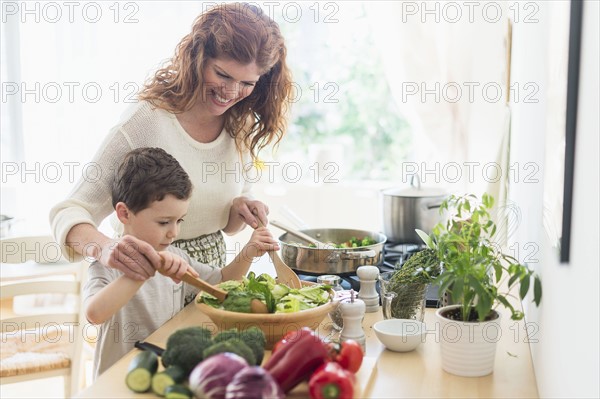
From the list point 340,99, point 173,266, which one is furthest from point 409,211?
point 340,99

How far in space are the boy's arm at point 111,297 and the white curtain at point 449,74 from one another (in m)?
2.23

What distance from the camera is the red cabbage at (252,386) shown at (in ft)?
3.15

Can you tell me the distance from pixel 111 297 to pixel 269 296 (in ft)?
1.03

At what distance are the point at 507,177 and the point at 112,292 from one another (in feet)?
5.22

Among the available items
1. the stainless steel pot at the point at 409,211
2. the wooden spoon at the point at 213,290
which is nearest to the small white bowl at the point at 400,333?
the wooden spoon at the point at 213,290

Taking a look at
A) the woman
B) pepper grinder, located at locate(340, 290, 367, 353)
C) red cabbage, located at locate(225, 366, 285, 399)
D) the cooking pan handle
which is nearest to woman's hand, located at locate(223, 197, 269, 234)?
the woman

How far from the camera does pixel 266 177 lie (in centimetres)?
407

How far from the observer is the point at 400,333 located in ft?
4.75

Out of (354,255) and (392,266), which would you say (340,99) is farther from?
(354,255)

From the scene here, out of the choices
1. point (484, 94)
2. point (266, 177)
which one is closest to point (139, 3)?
point (266, 177)

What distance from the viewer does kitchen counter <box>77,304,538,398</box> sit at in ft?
4.00

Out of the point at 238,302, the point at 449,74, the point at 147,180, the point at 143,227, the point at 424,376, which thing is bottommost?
the point at 424,376

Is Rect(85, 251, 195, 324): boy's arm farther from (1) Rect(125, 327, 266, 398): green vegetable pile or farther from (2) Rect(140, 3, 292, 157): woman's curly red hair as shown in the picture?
(2) Rect(140, 3, 292, 157): woman's curly red hair

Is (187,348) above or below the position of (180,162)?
below
